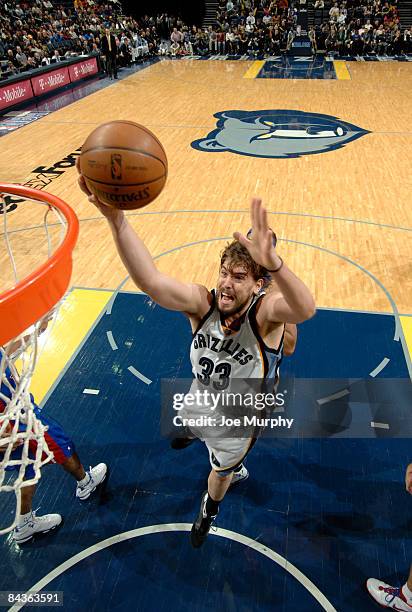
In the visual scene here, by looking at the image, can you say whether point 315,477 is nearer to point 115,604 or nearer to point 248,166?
point 115,604

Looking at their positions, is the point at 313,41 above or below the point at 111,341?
above

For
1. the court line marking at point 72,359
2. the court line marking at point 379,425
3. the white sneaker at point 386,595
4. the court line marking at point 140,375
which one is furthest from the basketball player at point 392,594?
the court line marking at point 72,359

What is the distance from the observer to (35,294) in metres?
2.02

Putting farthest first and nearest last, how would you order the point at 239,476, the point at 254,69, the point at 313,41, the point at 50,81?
the point at 313,41, the point at 254,69, the point at 50,81, the point at 239,476

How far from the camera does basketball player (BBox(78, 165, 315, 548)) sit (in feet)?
6.89

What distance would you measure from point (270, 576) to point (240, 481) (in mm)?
689

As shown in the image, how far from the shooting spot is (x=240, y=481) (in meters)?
3.46

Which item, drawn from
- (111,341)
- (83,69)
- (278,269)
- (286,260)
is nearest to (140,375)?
(111,341)

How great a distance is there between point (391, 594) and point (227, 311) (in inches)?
76.8

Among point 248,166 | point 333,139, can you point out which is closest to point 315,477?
point 248,166

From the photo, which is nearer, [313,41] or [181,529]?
[181,529]

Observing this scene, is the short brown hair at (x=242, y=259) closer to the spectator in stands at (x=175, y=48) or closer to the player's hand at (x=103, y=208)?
the player's hand at (x=103, y=208)

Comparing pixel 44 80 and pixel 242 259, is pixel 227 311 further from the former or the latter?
pixel 44 80

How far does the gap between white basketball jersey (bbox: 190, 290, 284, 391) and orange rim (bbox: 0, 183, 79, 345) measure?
77 centimetres
